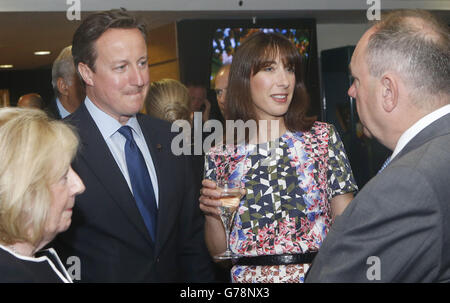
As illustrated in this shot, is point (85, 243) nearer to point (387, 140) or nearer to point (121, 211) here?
point (121, 211)

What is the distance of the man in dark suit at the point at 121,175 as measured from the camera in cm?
190

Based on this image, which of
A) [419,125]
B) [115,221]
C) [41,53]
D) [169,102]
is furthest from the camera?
[41,53]

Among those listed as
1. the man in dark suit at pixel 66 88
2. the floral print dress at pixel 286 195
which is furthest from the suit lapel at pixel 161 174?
the man in dark suit at pixel 66 88

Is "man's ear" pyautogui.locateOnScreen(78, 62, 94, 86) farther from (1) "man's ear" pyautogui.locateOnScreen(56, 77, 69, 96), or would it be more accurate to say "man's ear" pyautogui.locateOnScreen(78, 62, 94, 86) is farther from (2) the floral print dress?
(1) "man's ear" pyautogui.locateOnScreen(56, 77, 69, 96)

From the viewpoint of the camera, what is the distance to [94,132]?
2.03m

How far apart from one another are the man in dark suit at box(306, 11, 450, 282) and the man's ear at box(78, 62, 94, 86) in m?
1.06

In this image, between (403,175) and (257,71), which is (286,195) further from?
(403,175)

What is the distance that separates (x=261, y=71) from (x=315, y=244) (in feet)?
2.55

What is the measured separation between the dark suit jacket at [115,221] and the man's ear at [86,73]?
0.10 m

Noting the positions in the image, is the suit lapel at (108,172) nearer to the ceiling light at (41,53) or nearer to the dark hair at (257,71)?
the dark hair at (257,71)

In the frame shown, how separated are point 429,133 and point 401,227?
0.31m

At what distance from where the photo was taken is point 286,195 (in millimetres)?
2203

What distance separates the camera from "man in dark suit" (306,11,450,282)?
119 cm

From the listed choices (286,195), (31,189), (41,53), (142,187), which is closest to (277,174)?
(286,195)
